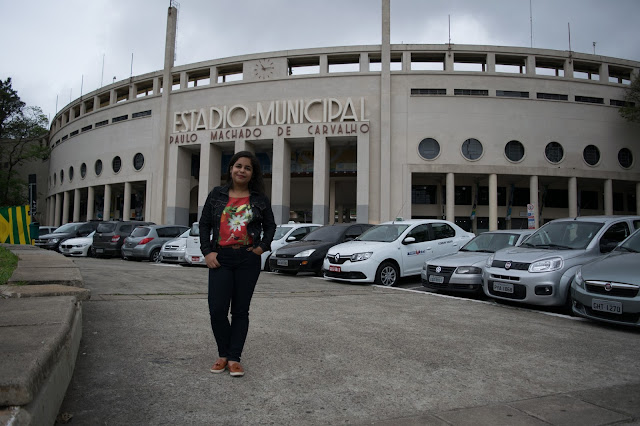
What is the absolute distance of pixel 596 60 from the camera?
33.8m

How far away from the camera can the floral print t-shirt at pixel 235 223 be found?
11.1 feet

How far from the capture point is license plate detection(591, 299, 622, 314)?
18.0 feet

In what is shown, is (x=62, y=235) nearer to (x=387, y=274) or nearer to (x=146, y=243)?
(x=146, y=243)

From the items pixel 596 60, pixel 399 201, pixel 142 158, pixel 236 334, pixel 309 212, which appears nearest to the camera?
pixel 236 334

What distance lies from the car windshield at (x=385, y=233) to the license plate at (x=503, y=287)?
11.0 ft

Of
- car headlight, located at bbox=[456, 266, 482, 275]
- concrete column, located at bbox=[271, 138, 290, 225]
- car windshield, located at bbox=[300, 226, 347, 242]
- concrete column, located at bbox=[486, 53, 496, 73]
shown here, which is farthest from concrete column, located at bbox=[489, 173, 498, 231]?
car headlight, located at bbox=[456, 266, 482, 275]

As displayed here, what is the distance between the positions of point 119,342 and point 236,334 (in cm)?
148

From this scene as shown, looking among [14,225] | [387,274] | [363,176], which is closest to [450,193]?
[363,176]

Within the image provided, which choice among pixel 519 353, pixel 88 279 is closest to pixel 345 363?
pixel 519 353

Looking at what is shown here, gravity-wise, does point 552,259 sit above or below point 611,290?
above

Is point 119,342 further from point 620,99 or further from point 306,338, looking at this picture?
point 620,99

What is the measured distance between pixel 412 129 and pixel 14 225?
25.2m

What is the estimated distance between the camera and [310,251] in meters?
11.6

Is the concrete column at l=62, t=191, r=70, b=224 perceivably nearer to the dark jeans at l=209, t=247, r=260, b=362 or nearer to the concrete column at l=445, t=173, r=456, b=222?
the concrete column at l=445, t=173, r=456, b=222
